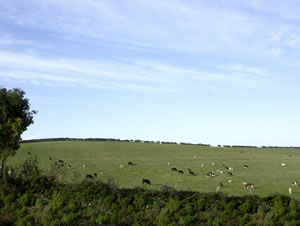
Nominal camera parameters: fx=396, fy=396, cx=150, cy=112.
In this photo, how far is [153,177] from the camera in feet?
195

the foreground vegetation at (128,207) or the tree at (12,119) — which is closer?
the foreground vegetation at (128,207)

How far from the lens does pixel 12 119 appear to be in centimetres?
4153

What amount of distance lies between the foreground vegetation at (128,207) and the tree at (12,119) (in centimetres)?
1585

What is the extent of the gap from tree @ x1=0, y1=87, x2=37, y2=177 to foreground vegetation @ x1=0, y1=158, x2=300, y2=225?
15.9 m

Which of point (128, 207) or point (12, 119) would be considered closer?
point (128, 207)

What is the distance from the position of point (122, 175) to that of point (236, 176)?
1745 cm

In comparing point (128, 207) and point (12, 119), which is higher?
point (12, 119)

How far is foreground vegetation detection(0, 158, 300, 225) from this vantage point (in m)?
18.2

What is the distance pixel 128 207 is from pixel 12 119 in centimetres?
2535

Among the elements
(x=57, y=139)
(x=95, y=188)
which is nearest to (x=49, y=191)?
(x=95, y=188)

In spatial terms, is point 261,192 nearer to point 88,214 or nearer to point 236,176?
point 236,176

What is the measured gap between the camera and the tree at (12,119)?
39.6m

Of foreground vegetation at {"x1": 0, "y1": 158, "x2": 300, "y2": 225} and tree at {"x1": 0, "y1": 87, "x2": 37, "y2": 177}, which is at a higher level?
tree at {"x1": 0, "y1": 87, "x2": 37, "y2": 177}

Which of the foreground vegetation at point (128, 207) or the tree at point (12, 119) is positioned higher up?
the tree at point (12, 119)
